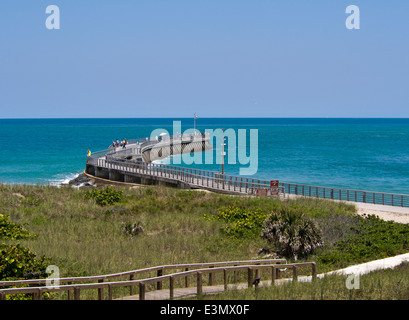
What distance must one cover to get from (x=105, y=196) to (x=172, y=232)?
35.6 feet

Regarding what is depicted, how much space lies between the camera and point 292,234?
2212 cm

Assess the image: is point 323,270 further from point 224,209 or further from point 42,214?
point 42,214

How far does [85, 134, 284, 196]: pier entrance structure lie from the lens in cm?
4438

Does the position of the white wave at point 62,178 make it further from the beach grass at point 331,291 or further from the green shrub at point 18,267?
the beach grass at point 331,291

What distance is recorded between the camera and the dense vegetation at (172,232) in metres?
20.2

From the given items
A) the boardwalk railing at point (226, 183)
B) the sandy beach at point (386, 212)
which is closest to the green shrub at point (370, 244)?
the sandy beach at point (386, 212)

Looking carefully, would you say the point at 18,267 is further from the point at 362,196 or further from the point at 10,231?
the point at 362,196

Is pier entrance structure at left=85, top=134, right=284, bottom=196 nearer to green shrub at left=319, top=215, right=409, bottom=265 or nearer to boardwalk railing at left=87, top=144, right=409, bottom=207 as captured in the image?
boardwalk railing at left=87, top=144, right=409, bottom=207

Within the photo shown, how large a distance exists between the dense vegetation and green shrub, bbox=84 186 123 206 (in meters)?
0.10

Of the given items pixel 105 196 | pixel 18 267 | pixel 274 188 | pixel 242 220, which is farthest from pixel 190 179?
pixel 18 267

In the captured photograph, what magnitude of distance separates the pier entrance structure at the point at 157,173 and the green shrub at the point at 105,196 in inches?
427
